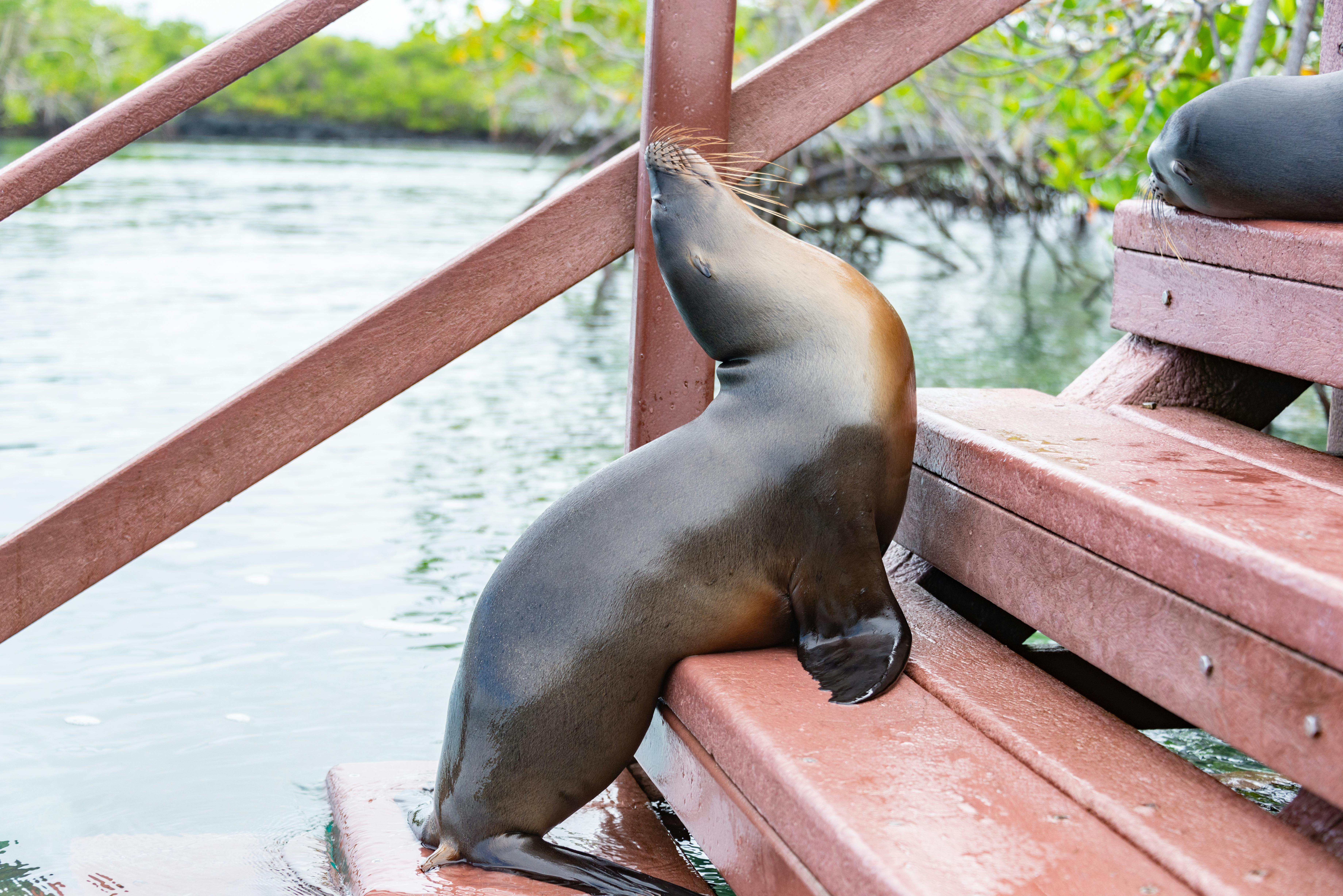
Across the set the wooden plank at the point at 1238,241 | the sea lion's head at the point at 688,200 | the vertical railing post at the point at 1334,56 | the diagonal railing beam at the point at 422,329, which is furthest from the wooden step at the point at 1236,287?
the sea lion's head at the point at 688,200

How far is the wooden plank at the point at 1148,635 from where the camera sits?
46.0 inches

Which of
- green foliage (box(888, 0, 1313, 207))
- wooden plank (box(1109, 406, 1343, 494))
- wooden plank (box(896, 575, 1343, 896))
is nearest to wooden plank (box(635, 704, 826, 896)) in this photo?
wooden plank (box(896, 575, 1343, 896))

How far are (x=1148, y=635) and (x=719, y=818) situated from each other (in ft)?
1.80

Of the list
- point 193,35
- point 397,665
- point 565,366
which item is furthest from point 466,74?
point 397,665

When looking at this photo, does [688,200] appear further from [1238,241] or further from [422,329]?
[1238,241]

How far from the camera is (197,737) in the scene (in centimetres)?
249

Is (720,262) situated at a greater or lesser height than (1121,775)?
greater

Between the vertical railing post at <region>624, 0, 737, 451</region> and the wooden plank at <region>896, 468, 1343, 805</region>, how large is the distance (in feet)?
1.53

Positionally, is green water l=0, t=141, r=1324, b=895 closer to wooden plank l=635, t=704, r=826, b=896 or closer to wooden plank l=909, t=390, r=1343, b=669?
wooden plank l=635, t=704, r=826, b=896

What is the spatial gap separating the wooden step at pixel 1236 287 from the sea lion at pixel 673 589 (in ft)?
1.91

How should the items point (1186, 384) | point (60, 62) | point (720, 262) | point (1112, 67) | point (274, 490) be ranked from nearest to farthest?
point (720, 262) → point (1186, 384) → point (274, 490) → point (1112, 67) → point (60, 62)

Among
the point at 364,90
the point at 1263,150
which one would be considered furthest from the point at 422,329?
the point at 364,90

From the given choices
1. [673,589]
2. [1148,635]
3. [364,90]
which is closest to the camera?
[1148,635]

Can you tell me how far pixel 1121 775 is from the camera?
1365 mm
